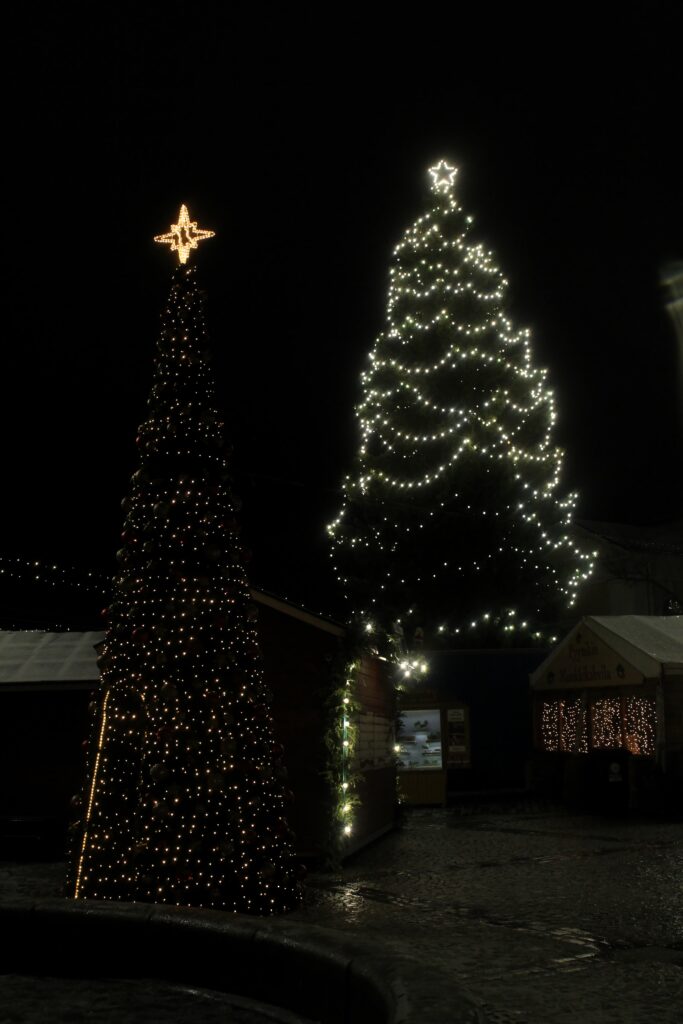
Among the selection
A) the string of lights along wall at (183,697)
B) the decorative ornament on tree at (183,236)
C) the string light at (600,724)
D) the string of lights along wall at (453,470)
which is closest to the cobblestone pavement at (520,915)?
the string of lights along wall at (183,697)

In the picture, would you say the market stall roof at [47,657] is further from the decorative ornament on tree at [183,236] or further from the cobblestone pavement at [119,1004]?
the cobblestone pavement at [119,1004]

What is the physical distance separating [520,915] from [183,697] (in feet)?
12.0

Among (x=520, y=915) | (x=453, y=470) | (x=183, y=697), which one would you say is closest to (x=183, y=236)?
(x=183, y=697)

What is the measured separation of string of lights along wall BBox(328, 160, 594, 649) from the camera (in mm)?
27953

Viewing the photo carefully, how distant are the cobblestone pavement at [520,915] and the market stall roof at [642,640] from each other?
150 inches

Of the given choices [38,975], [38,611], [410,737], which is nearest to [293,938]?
[38,975]

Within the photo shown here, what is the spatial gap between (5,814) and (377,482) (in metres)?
14.2

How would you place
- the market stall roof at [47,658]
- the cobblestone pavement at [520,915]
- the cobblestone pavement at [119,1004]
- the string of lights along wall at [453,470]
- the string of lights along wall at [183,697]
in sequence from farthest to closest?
the string of lights along wall at [453,470], the market stall roof at [47,658], the string of lights along wall at [183,697], the cobblestone pavement at [520,915], the cobblestone pavement at [119,1004]

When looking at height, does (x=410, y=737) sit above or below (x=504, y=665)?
below

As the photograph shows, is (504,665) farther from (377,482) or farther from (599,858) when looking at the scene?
(599,858)

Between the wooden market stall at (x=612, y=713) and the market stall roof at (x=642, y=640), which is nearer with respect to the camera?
the wooden market stall at (x=612, y=713)

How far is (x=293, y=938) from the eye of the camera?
20.2 feet

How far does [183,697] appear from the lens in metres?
10.4

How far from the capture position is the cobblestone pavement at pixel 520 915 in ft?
22.0
